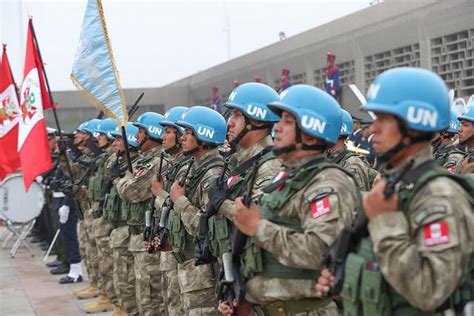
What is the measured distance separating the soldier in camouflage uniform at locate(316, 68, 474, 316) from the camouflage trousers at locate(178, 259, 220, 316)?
2700mm

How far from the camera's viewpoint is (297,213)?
12.9 ft

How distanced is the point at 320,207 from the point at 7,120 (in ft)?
30.9

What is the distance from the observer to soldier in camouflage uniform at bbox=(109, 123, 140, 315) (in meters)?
8.13

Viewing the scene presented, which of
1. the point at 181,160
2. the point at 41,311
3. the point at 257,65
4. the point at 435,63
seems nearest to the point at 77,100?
the point at 257,65

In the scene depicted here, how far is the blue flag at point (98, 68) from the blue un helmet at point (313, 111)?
359 cm

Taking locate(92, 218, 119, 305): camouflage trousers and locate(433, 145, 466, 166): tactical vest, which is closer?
locate(433, 145, 466, 166): tactical vest

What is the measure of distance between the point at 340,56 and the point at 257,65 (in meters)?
6.84

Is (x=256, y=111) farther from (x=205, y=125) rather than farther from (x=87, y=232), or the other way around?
(x=87, y=232)

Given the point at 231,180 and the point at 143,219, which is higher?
the point at 231,180

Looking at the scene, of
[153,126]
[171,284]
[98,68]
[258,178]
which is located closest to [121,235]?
[153,126]

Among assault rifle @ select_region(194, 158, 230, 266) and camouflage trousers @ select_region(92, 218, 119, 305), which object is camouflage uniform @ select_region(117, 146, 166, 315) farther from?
assault rifle @ select_region(194, 158, 230, 266)

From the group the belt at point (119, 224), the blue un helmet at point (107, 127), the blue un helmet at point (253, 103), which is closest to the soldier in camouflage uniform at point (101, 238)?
the blue un helmet at point (107, 127)

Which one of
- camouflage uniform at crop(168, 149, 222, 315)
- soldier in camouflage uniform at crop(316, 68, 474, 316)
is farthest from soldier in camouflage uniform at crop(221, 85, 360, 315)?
camouflage uniform at crop(168, 149, 222, 315)

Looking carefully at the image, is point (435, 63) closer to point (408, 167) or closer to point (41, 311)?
point (41, 311)
